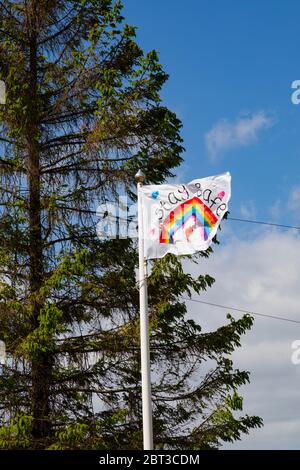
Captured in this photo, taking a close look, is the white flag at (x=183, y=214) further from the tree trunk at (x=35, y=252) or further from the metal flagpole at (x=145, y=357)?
the tree trunk at (x=35, y=252)

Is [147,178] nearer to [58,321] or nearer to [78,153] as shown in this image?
[78,153]

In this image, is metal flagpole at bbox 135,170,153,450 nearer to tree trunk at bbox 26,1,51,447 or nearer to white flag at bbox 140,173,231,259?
white flag at bbox 140,173,231,259

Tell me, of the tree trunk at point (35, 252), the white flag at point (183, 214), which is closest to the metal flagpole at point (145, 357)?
the white flag at point (183, 214)

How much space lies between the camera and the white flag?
39.8ft

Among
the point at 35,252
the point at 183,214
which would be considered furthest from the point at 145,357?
the point at 35,252

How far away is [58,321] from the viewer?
15234 millimetres

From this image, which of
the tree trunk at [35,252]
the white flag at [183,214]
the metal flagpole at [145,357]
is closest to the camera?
the metal flagpole at [145,357]

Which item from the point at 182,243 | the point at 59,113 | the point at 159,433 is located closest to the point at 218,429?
the point at 159,433

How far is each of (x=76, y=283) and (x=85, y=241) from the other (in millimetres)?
1379

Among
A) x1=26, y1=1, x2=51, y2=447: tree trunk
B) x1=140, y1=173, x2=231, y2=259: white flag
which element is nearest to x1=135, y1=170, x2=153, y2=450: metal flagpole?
x1=140, y1=173, x2=231, y2=259: white flag

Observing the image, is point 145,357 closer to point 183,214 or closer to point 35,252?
point 183,214

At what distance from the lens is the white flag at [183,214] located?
12.1m

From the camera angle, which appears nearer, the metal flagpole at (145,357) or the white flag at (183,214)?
the metal flagpole at (145,357)

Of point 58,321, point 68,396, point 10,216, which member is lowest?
point 68,396
